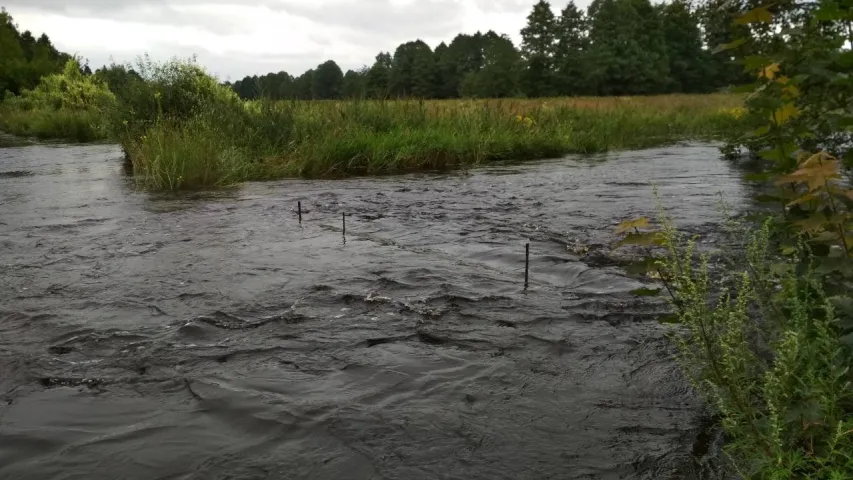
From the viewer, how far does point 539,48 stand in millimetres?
66312

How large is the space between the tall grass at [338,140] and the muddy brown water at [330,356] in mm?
3324

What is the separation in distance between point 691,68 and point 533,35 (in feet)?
64.7

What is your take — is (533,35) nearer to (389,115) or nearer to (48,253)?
(389,115)

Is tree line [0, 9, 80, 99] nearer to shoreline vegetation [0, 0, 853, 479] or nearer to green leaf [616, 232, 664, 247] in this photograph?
shoreline vegetation [0, 0, 853, 479]

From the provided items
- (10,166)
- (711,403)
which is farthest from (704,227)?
(10,166)

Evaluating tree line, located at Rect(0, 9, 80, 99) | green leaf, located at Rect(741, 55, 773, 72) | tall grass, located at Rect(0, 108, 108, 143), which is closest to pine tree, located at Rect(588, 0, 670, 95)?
tree line, located at Rect(0, 9, 80, 99)

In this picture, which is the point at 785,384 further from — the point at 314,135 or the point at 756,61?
the point at 314,135

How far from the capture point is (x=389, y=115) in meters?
13.6

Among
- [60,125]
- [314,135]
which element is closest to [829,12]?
[314,135]

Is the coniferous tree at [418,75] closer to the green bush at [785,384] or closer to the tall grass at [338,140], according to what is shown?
the tall grass at [338,140]

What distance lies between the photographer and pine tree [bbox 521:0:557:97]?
62.8m

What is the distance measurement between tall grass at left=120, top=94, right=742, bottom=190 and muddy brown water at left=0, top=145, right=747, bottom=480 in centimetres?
332

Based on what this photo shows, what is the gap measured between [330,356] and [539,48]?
67.2 meters

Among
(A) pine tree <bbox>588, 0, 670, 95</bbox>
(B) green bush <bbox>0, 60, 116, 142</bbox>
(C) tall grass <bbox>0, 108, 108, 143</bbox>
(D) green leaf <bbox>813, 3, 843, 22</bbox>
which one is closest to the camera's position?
(D) green leaf <bbox>813, 3, 843, 22</bbox>
